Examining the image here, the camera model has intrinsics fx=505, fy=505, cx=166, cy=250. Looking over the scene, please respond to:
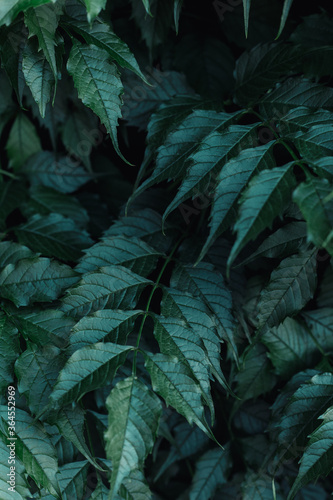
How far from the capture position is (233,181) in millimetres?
828

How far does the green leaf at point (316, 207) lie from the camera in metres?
0.70

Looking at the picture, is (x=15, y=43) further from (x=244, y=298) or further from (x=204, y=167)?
(x=244, y=298)

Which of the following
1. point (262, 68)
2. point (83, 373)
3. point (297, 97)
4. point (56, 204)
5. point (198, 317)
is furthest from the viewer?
point (56, 204)

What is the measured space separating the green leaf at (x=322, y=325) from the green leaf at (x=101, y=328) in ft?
1.74

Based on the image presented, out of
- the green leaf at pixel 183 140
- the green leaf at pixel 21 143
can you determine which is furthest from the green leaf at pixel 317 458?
the green leaf at pixel 21 143

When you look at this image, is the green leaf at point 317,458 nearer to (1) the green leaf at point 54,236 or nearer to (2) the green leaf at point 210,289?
(2) the green leaf at point 210,289

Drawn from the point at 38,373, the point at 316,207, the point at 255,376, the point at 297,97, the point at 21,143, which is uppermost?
the point at 21,143

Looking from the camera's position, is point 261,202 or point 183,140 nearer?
point 261,202

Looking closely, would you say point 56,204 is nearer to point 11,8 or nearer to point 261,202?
point 11,8

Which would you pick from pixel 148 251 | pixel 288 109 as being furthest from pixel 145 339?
pixel 288 109

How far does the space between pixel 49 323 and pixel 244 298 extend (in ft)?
1.45

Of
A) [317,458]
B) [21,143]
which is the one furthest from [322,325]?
[21,143]

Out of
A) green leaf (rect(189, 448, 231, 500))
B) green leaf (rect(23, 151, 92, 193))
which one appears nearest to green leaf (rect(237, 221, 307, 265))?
green leaf (rect(189, 448, 231, 500))

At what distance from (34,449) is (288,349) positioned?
0.61 metres
